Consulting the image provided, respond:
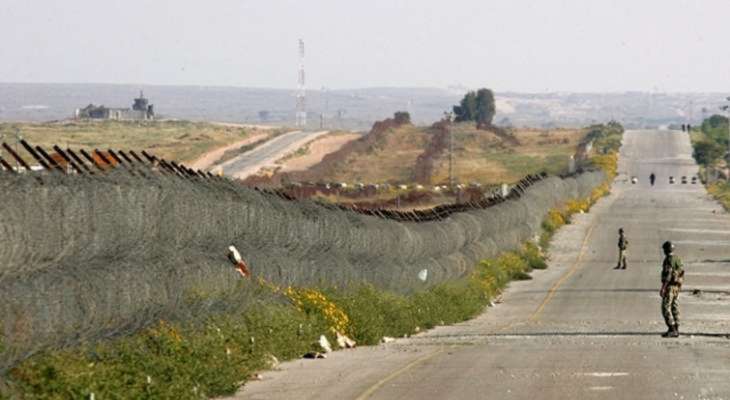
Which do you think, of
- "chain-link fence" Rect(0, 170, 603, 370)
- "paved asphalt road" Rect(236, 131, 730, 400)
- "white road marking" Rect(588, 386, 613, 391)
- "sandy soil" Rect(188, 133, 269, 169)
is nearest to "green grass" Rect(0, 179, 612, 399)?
"chain-link fence" Rect(0, 170, 603, 370)

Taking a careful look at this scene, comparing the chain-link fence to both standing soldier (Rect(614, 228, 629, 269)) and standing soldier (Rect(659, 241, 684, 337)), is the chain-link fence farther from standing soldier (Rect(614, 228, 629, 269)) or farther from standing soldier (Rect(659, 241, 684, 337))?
standing soldier (Rect(614, 228, 629, 269))

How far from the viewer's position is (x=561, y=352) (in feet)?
112

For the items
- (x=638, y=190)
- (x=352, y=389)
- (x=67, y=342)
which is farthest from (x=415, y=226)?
(x=638, y=190)

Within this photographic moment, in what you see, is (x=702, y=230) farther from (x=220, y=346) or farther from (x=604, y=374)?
(x=220, y=346)

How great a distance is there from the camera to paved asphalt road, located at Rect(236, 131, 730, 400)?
26953 mm

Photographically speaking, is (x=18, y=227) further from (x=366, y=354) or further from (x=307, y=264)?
(x=307, y=264)

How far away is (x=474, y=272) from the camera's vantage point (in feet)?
210

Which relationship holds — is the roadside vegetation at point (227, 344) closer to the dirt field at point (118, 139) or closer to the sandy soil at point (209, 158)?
the dirt field at point (118, 139)

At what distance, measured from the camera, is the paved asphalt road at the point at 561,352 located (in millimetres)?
26953

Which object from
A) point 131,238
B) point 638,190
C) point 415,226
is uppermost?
point 131,238

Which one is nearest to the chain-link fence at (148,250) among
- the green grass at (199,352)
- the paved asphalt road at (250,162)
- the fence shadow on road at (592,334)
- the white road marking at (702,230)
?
the green grass at (199,352)

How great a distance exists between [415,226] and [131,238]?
28078 mm

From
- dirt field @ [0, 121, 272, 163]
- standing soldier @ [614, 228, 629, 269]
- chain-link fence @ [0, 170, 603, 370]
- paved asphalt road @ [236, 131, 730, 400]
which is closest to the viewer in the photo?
chain-link fence @ [0, 170, 603, 370]

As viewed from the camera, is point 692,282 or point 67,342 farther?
point 692,282
